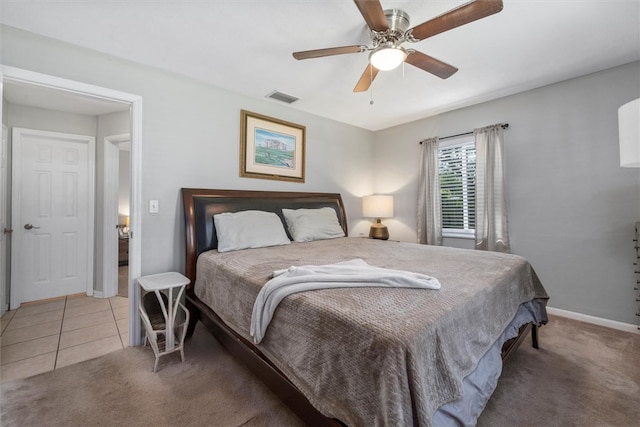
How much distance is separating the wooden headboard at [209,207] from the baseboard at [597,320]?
123 inches

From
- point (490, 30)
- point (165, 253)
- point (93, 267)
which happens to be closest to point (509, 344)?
point (490, 30)

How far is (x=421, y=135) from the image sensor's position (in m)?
4.01

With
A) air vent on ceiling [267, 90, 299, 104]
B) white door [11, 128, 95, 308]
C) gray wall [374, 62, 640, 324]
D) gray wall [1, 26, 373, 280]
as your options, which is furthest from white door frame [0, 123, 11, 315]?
gray wall [374, 62, 640, 324]

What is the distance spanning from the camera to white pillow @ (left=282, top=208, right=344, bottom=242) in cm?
302

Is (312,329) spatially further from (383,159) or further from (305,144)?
(383,159)

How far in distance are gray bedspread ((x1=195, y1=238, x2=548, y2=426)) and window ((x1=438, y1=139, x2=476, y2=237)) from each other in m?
1.93

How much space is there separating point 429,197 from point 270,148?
2325 millimetres

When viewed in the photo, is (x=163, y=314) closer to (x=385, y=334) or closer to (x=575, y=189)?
(x=385, y=334)

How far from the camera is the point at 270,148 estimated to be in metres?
3.32

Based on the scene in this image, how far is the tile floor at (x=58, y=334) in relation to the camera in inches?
79.8

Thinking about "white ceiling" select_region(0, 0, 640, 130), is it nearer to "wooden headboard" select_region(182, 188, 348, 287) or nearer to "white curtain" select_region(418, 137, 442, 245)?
"white curtain" select_region(418, 137, 442, 245)

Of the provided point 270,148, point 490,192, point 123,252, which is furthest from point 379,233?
point 123,252

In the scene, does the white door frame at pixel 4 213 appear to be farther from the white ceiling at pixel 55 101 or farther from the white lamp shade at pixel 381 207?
the white lamp shade at pixel 381 207

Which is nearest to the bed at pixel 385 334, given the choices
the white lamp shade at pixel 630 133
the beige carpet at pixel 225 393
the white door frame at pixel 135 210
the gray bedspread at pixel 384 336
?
→ the gray bedspread at pixel 384 336
